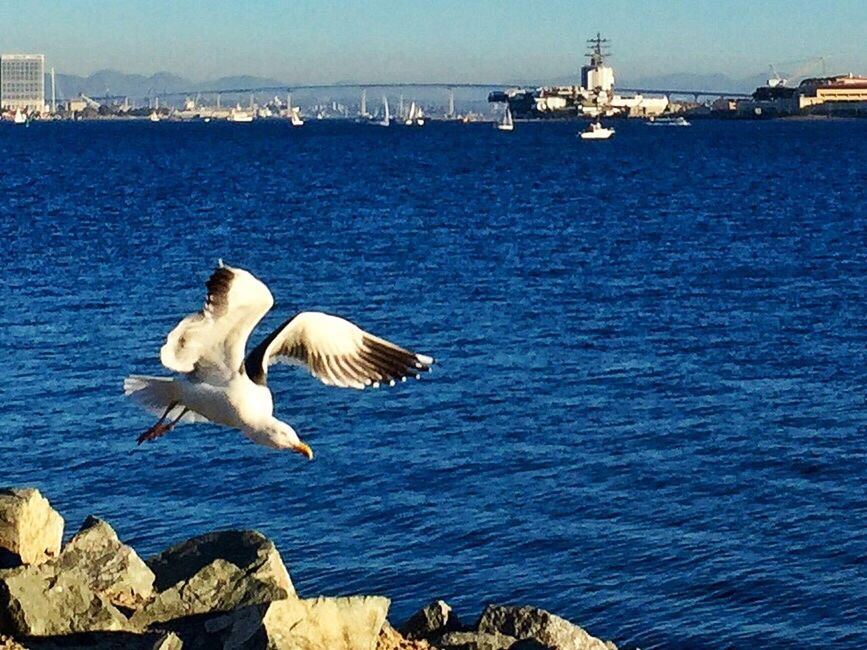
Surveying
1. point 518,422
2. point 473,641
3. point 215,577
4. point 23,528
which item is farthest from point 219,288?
point 518,422

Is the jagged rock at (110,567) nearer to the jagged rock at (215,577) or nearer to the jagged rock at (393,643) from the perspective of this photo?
the jagged rock at (215,577)

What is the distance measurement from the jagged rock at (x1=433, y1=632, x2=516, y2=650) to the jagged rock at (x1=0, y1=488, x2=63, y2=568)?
Result: 2.76m

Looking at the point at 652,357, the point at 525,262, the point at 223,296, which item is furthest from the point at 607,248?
the point at 223,296

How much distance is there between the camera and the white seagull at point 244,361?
973 centimetres

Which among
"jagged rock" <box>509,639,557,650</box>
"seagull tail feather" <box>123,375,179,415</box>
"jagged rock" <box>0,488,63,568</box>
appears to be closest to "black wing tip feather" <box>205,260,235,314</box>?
"seagull tail feather" <box>123,375,179,415</box>

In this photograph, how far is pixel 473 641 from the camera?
35.6 ft

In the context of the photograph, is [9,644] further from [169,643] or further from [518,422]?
[518,422]

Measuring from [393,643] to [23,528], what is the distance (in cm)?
287

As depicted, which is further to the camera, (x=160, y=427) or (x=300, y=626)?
(x=160, y=427)

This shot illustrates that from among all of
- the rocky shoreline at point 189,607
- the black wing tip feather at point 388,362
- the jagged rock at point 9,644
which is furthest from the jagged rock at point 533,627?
the jagged rock at point 9,644

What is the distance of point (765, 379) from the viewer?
2717 cm

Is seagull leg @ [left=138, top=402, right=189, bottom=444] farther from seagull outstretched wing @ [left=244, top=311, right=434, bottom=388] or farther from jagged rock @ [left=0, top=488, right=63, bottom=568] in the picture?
jagged rock @ [left=0, top=488, right=63, bottom=568]

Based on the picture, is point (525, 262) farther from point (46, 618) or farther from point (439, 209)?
point (46, 618)

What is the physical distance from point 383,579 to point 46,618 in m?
7.13
